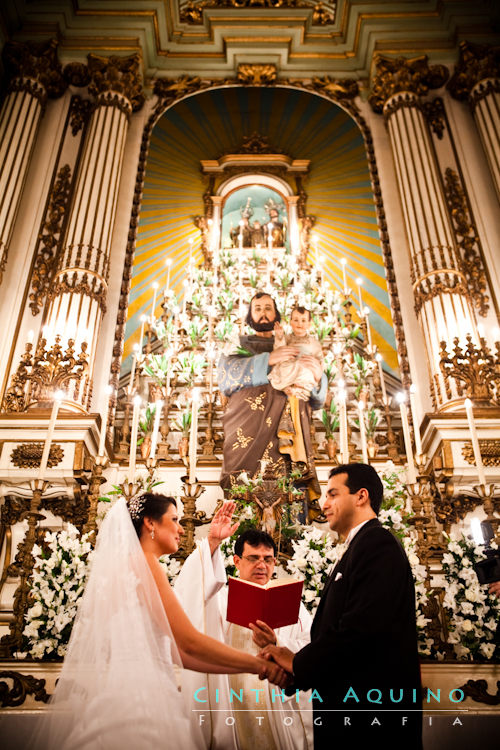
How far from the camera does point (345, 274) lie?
7.03 meters

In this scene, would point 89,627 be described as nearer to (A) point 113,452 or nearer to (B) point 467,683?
(B) point 467,683

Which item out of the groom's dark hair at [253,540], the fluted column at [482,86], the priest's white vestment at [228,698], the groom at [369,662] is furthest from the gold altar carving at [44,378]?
the fluted column at [482,86]

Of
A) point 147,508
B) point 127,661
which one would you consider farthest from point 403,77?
point 127,661

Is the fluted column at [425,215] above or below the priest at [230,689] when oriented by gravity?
above

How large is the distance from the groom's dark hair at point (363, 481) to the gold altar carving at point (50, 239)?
432 cm

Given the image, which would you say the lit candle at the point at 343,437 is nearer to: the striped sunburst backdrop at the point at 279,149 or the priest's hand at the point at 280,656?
the priest's hand at the point at 280,656

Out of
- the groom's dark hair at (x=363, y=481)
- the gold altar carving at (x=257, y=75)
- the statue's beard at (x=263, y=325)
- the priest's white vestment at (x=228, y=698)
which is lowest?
the priest's white vestment at (x=228, y=698)

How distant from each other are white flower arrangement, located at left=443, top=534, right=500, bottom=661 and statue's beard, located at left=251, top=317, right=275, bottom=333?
267 centimetres

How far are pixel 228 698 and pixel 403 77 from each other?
7.57 m

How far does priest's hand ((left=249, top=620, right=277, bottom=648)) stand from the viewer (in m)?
2.18

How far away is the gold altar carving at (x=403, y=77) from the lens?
7.60 meters

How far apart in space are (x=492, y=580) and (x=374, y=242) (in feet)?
18.0

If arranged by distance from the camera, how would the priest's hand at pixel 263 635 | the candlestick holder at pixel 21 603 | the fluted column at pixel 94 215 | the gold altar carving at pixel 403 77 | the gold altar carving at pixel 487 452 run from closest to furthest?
the priest's hand at pixel 263 635, the candlestick holder at pixel 21 603, the gold altar carving at pixel 487 452, the fluted column at pixel 94 215, the gold altar carving at pixel 403 77

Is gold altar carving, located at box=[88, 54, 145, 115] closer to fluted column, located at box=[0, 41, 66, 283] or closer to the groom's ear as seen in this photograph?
fluted column, located at box=[0, 41, 66, 283]
